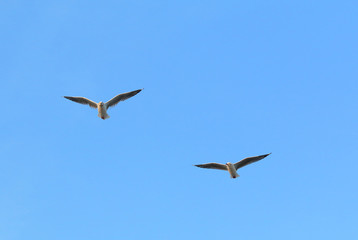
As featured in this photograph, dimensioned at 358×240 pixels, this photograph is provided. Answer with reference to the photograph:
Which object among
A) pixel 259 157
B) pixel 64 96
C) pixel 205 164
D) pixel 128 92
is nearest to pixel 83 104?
pixel 64 96

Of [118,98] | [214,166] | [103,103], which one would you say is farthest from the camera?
[118,98]

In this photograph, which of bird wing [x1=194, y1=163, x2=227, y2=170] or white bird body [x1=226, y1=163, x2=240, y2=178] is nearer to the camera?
white bird body [x1=226, y1=163, x2=240, y2=178]

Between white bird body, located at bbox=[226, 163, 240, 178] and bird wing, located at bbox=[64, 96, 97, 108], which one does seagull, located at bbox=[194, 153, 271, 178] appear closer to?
white bird body, located at bbox=[226, 163, 240, 178]

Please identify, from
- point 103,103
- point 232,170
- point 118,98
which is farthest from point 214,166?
point 103,103

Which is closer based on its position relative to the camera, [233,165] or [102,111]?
[233,165]

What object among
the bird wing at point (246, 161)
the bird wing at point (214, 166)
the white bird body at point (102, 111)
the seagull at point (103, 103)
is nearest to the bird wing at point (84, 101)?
the seagull at point (103, 103)

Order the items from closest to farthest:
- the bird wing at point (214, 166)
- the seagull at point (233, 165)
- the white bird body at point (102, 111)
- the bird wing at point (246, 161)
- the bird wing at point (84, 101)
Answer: the bird wing at point (246, 161) < the seagull at point (233, 165) < the bird wing at point (214, 166) < the white bird body at point (102, 111) < the bird wing at point (84, 101)

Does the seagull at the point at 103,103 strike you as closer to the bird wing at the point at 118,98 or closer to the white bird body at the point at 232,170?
the bird wing at the point at 118,98

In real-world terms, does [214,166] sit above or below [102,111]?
below

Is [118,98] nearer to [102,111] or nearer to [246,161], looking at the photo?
[102,111]

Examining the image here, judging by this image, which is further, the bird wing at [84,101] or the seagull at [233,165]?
the bird wing at [84,101]

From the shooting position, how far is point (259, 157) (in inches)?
1640

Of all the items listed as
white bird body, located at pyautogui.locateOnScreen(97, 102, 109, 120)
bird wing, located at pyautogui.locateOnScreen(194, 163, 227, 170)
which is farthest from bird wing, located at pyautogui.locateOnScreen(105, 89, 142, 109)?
bird wing, located at pyautogui.locateOnScreen(194, 163, 227, 170)

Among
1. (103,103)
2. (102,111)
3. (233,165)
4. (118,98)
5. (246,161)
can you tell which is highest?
(118,98)
